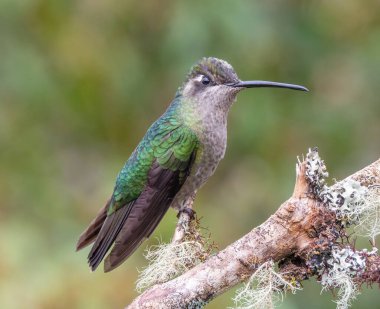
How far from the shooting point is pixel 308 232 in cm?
334

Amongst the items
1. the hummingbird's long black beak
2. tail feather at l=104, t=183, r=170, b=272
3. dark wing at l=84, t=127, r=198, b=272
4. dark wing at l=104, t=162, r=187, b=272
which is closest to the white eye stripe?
the hummingbird's long black beak

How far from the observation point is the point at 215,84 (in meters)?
4.81

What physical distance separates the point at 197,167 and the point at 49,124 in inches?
121

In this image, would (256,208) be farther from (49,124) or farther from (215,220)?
(49,124)

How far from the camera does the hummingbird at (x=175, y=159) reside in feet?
14.5

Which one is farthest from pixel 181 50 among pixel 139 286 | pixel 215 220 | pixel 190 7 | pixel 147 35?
pixel 139 286

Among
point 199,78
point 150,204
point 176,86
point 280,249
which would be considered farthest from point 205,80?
point 176,86

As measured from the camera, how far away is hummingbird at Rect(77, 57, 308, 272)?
4.41 metres

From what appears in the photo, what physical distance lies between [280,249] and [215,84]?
5.53 ft

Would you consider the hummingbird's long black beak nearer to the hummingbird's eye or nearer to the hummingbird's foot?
the hummingbird's eye

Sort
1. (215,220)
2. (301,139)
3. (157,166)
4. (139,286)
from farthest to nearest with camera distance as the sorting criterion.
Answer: (301,139)
(215,220)
(157,166)
(139,286)

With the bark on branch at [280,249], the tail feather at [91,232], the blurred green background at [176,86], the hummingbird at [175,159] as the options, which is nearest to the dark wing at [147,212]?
the hummingbird at [175,159]

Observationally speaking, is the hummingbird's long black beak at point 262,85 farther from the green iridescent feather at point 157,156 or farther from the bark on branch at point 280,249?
the bark on branch at point 280,249

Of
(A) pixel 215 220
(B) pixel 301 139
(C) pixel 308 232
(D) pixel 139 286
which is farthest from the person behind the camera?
(B) pixel 301 139
